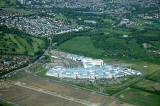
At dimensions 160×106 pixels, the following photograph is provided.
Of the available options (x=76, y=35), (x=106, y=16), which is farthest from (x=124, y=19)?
(x=76, y=35)

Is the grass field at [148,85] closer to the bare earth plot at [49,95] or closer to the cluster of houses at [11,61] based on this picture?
the bare earth plot at [49,95]

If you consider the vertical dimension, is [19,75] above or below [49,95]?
above

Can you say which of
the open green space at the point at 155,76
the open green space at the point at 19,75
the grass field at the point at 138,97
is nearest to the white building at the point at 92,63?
the open green space at the point at 155,76

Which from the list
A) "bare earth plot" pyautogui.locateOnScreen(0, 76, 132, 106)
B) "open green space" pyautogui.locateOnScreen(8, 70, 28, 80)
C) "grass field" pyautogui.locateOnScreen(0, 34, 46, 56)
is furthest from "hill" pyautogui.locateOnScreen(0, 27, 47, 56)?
"bare earth plot" pyautogui.locateOnScreen(0, 76, 132, 106)

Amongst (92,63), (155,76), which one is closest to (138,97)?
(155,76)

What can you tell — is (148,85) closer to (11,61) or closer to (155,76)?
(155,76)

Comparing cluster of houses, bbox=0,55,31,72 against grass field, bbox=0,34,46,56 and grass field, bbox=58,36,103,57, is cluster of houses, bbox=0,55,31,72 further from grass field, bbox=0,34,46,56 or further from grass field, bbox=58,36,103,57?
grass field, bbox=58,36,103,57

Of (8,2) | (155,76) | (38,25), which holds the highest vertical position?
(8,2)
